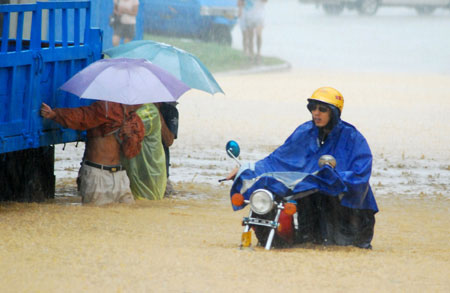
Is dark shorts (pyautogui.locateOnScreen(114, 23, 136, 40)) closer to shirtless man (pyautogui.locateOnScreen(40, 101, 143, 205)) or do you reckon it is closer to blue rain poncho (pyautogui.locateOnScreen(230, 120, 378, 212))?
shirtless man (pyautogui.locateOnScreen(40, 101, 143, 205))

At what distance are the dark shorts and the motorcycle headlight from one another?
14428 mm

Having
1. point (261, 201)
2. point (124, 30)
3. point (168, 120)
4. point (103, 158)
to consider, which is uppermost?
point (261, 201)

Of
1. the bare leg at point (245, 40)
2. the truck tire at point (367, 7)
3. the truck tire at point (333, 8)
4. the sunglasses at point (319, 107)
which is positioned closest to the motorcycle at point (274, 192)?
the sunglasses at point (319, 107)

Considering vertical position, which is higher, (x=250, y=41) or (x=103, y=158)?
(x=103, y=158)

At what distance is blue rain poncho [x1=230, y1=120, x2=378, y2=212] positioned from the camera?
6.05 m

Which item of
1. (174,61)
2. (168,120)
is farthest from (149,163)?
(174,61)

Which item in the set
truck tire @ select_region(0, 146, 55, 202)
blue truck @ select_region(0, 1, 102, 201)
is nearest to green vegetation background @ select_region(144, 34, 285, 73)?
truck tire @ select_region(0, 146, 55, 202)

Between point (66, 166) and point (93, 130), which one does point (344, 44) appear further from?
point (93, 130)

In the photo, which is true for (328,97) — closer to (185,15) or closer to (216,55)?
(216,55)

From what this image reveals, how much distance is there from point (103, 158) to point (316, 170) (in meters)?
2.50

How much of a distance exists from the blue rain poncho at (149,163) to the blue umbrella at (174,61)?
1.52ft

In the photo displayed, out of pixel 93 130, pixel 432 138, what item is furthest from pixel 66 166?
pixel 432 138

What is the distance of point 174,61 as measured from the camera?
9227mm

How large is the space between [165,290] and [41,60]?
3.17 meters
